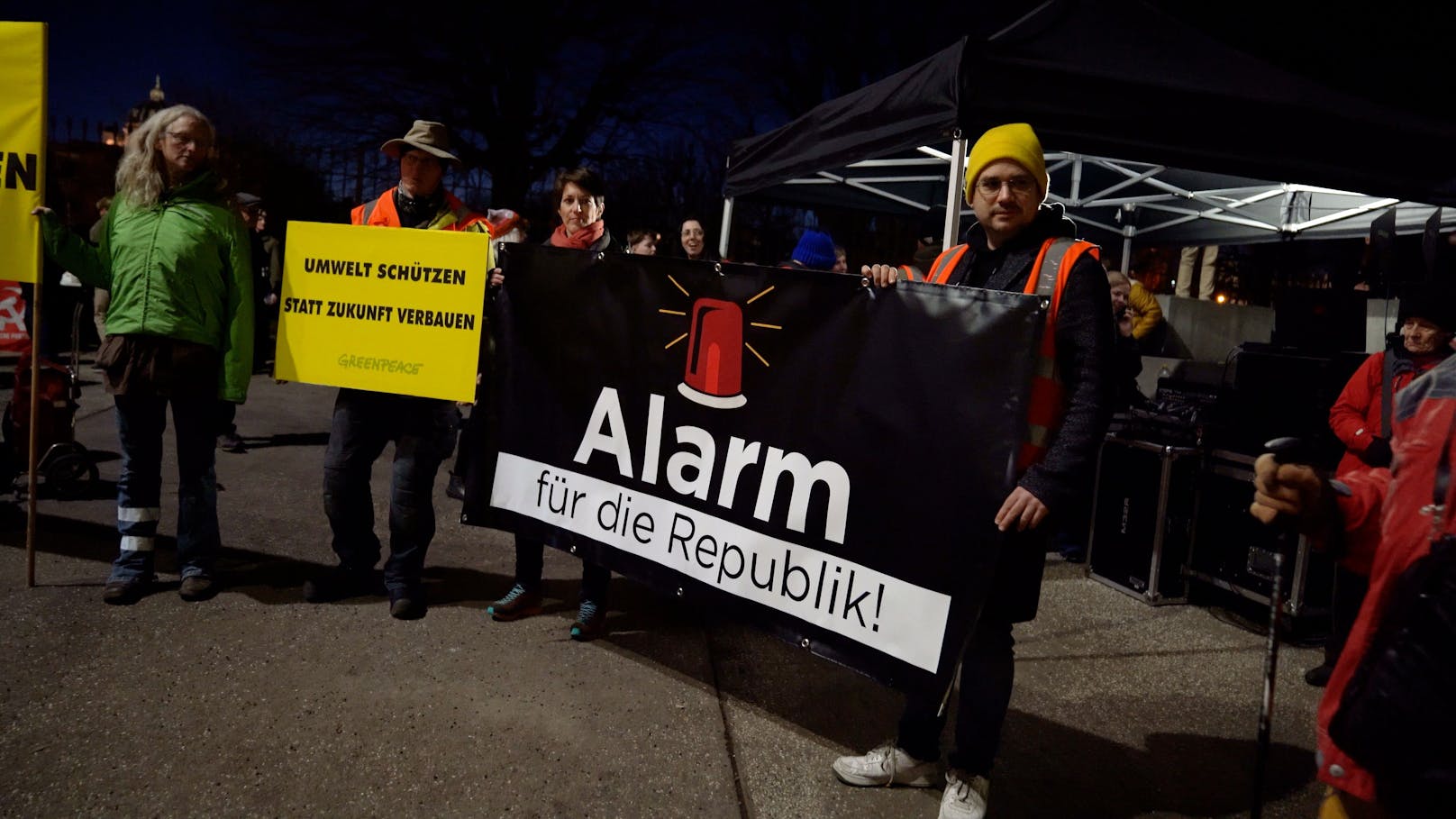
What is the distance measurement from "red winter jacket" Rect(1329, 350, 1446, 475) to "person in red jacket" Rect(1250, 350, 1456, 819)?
9.84 feet

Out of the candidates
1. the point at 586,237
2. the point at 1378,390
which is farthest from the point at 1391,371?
the point at 586,237

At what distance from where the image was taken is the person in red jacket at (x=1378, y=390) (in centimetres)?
385

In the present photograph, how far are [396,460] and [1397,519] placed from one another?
3.51m

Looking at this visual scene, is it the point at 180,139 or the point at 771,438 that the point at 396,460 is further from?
the point at 771,438

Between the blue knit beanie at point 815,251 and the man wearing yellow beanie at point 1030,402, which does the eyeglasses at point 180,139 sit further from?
the man wearing yellow beanie at point 1030,402

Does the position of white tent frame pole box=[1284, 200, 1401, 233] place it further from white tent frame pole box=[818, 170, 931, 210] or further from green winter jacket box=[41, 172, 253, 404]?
green winter jacket box=[41, 172, 253, 404]

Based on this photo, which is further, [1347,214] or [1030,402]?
[1347,214]

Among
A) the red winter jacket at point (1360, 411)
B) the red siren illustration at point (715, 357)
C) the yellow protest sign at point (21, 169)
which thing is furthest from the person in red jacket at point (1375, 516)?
the yellow protest sign at point (21, 169)

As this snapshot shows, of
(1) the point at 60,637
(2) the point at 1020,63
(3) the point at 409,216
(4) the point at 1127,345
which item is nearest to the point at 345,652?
(1) the point at 60,637

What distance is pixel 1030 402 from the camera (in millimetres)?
2303

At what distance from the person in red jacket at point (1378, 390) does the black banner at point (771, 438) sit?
2.25 metres

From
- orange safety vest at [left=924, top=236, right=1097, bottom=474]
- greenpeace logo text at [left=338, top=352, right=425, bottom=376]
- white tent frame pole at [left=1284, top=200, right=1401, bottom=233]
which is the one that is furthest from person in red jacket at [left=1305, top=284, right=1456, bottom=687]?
greenpeace logo text at [left=338, top=352, right=425, bottom=376]

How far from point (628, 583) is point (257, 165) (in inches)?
955

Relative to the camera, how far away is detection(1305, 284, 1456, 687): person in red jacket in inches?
151
